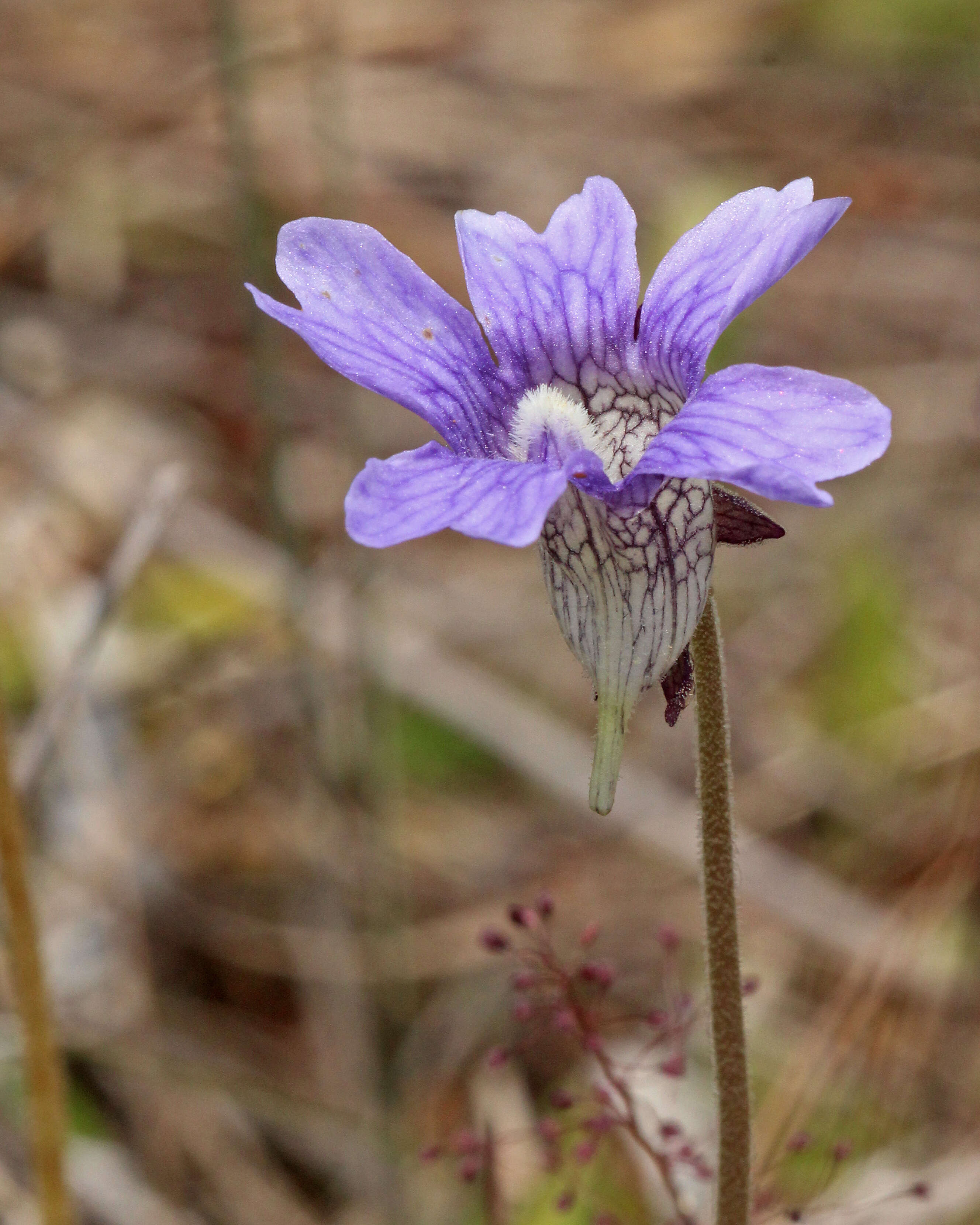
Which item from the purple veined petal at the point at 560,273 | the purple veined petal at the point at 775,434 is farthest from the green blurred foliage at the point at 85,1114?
the purple veined petal at the point at 775,434

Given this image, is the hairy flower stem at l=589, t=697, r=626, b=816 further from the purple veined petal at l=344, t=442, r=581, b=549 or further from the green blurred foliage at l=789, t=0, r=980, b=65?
the green blurred foliage at l=789, t=0, r=980, b=65

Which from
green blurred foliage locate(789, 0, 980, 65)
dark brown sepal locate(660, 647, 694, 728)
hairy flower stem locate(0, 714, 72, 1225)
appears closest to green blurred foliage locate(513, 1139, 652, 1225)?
hairy flower stem locate(0, 714, 72, 1225)

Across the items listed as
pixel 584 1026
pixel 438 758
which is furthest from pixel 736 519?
pixel 438 758

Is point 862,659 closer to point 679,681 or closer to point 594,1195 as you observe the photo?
point 594,1195

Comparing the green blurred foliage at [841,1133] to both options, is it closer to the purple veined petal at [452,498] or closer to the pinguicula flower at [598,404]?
the pinguicula flower at [598,404]

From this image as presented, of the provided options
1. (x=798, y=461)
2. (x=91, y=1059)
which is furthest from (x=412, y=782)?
(x=798, y=461)

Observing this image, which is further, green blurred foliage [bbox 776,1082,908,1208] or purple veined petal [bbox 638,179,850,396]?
green blurred foliage [bbox 776,1082,908,1208]

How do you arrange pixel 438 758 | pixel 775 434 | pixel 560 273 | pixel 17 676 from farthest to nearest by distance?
pixel 438 758 → pixel 17 676 → pixel 560 273 → pixel 775 434
